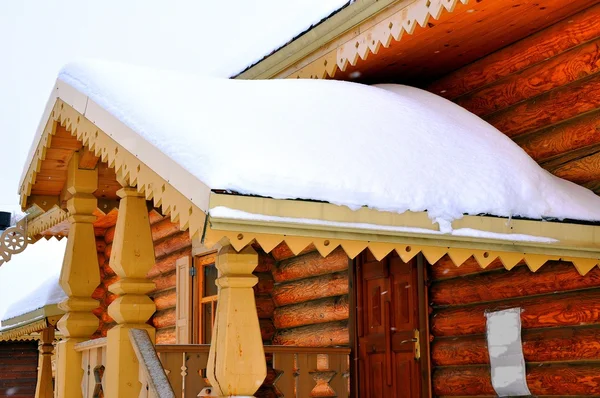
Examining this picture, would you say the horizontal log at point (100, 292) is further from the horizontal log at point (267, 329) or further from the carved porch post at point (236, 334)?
the carved porch post at point (236, 334)

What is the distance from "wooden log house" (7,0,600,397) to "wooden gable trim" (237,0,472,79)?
0.06 ft

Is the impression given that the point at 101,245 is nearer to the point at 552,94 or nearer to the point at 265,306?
the point at 265,306

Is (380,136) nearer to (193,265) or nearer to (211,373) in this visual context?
(211,373)

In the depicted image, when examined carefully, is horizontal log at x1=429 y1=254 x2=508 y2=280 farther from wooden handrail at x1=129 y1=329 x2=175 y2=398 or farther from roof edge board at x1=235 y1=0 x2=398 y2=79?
wooden handrail at x1=129 y1=329 x2=175 y2=398

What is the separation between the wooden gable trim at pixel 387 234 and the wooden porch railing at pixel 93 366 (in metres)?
2.48

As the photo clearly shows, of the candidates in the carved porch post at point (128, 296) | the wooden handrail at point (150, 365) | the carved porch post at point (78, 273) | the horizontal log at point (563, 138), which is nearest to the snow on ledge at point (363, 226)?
the horizontal log at point (563, 138)

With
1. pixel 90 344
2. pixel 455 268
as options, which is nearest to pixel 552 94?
pixel 455 268

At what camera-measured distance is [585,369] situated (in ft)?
21.0

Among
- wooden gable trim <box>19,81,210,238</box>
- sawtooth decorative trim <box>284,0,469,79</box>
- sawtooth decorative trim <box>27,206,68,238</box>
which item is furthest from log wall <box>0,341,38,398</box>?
sawtooth decorative trim <box>284,0,469,79</box>

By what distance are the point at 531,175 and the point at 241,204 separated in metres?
2.44

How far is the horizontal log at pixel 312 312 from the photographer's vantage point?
9305 millimetres

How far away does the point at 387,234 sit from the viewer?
5.23 meters

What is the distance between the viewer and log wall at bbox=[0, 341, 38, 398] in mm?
18875

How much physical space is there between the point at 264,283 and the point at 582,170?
490 cm
